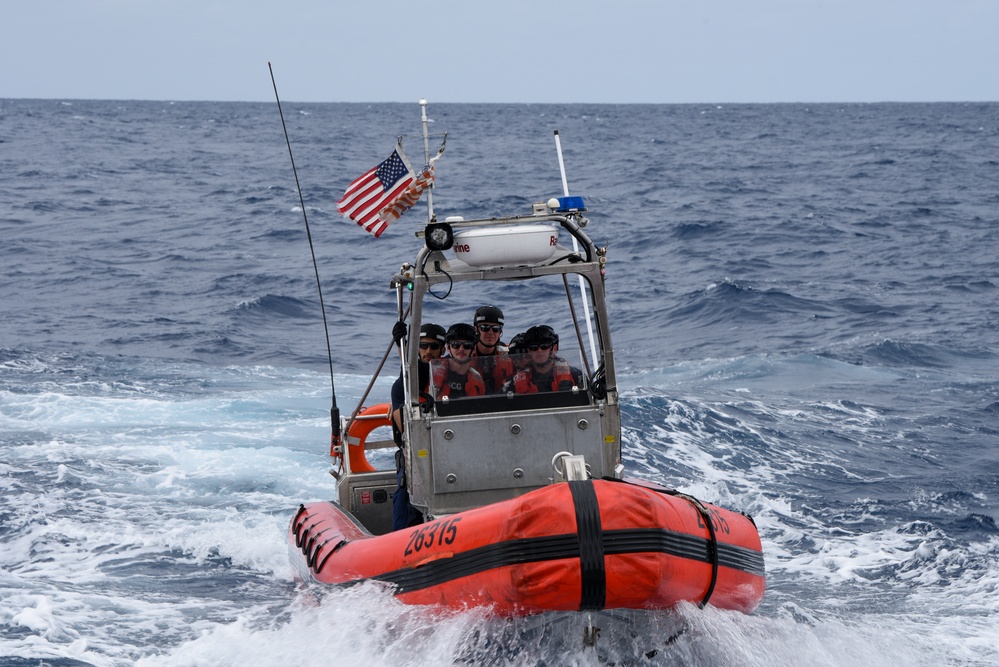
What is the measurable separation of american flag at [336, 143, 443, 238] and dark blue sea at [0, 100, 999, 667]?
2.30 meters

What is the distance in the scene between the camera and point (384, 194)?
7477mm

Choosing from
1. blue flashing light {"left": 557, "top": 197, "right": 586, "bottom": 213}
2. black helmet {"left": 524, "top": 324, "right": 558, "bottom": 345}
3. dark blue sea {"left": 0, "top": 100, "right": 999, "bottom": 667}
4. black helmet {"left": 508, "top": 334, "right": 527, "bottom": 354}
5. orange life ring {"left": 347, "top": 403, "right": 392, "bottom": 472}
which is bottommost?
dark blue sea {"left": 0, "top": 100, "right": 999, "bottom": 667}

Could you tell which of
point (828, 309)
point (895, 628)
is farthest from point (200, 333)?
point (895, 628)

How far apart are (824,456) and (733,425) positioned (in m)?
1.18

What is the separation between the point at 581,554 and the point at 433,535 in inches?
37.0

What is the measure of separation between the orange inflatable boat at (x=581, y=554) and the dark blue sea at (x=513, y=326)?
169 millimetres

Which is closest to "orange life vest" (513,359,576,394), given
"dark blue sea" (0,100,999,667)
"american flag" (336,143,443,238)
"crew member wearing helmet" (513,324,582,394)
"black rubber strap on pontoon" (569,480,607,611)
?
"crew member wearing helmet" (513,324,582,394)

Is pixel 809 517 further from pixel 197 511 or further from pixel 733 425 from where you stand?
pixel 197 511

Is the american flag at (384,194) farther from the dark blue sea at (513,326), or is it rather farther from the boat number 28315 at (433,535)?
the dark blue sea at (513,326)

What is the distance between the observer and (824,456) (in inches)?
447

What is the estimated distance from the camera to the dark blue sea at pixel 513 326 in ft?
22.5

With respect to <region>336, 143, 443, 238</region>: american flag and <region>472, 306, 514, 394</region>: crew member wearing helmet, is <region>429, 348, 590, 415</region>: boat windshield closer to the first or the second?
<region>472, 306, 514, 394</region>: crew member wearing helmet

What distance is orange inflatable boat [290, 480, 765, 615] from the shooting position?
Answer: 539 centimetres

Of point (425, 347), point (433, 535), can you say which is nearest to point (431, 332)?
point (425, 347)
